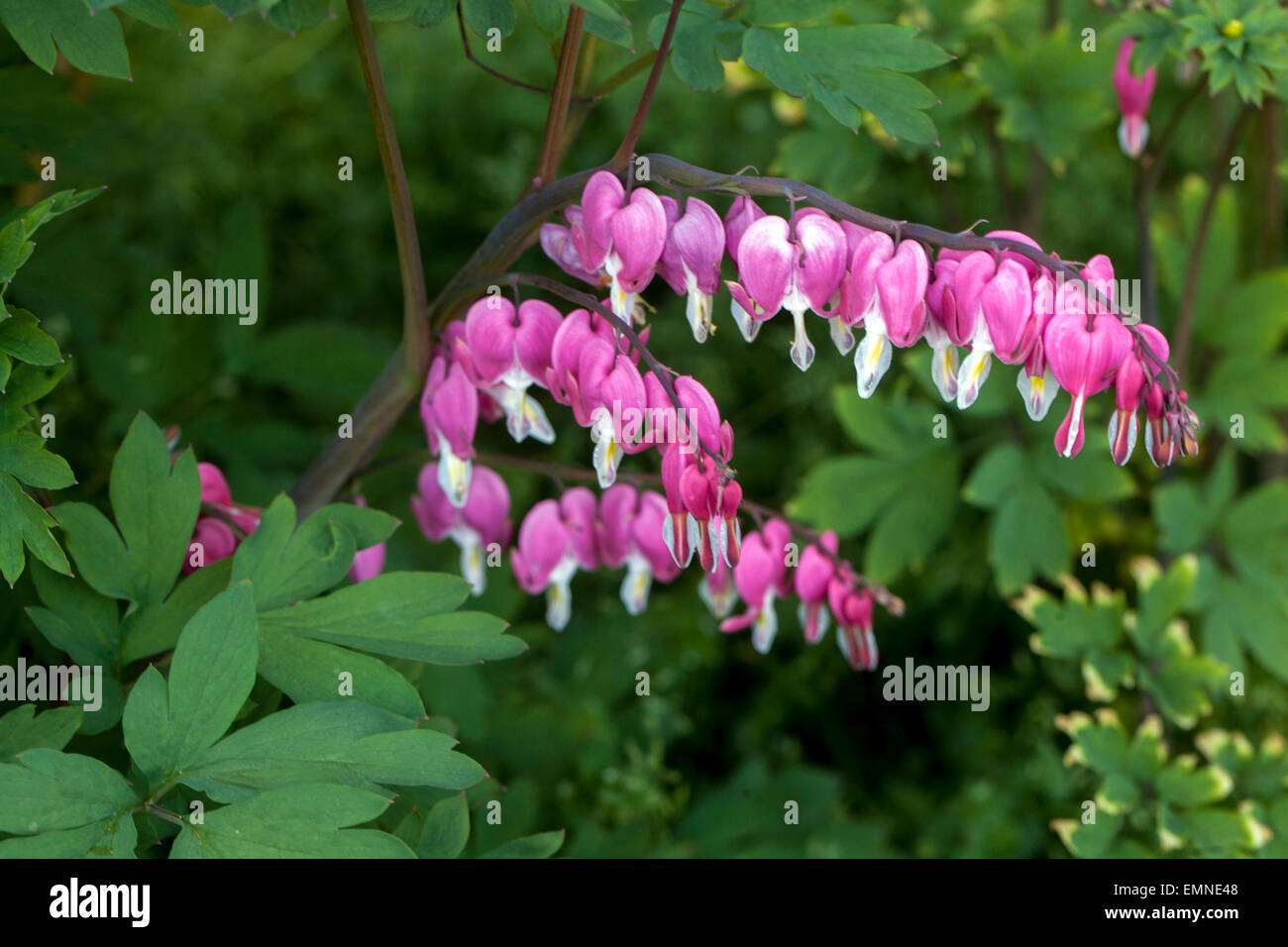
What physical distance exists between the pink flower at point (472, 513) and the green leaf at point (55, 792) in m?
0.43

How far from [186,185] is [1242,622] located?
2006 millimetres

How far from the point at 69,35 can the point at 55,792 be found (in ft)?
1.92

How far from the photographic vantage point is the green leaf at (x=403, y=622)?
0.91 m

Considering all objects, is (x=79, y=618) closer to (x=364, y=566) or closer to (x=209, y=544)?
(x=209, y=544)

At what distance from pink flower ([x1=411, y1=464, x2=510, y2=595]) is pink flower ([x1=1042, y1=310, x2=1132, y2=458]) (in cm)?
57

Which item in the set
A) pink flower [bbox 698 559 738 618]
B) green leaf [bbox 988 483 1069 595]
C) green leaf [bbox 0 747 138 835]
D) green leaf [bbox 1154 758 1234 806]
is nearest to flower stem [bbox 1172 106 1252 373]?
green leaf [bbox 988 483 1069 595]

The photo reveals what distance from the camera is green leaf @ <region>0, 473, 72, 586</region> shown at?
83 cm

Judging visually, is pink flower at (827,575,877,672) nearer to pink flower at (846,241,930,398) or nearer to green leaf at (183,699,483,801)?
pink flower at (846,241,930,398)

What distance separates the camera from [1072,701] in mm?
1924

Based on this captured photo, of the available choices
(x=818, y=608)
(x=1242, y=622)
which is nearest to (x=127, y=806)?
(x=818, y=608)

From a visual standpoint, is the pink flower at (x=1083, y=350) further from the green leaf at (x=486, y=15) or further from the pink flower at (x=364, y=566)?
the pink flower at (x=364, y=566)

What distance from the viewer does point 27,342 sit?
84 cm

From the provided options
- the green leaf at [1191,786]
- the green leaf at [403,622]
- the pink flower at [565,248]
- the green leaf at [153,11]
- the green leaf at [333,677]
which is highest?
the green leaf at [153,11]

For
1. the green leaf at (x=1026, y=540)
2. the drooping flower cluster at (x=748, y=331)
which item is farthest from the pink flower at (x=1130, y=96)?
the drooping flower cluster at (x=748, y=331)
